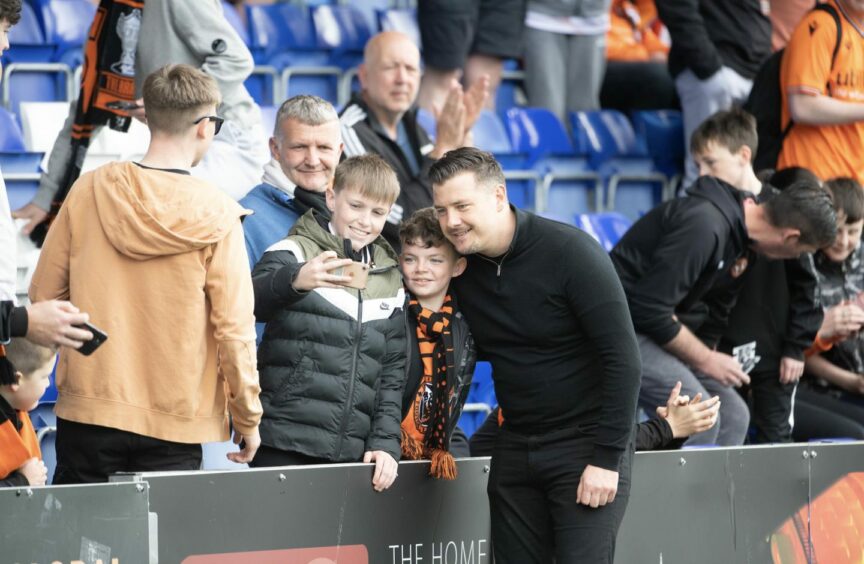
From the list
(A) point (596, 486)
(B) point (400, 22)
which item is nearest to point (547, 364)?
(A) point (596, 486)

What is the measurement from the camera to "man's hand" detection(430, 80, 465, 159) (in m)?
6.32

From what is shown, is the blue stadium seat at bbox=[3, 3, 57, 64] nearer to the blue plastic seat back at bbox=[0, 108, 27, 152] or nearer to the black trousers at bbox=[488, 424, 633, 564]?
the blue plastic seat back at bbox=[0, 108, 27, 152]

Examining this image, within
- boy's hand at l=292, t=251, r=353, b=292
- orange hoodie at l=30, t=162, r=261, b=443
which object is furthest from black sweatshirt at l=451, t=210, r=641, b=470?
orange hoodie at l=30, t=162, r=261, b=443

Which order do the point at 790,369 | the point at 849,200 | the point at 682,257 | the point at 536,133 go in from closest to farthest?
the point at 682,257 < the point at 790,369 < the point at 849,200 < the point at 536,133

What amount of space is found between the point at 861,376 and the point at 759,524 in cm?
189

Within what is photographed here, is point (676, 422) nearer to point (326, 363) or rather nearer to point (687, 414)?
point (687, 414)

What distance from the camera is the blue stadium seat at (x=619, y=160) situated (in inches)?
334

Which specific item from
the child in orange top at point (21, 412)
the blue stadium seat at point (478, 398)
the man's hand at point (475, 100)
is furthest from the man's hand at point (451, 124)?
the child in orange top at point (21, 412)

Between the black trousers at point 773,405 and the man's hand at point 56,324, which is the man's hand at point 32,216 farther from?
the black trousers at point 773,405

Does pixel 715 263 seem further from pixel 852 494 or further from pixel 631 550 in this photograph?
pixel 631 550

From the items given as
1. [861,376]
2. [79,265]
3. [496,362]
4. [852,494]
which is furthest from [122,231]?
[861,376]

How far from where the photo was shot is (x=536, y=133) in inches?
326

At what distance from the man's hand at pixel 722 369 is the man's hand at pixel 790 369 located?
0.33 m

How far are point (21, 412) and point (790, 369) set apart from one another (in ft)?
11.9
